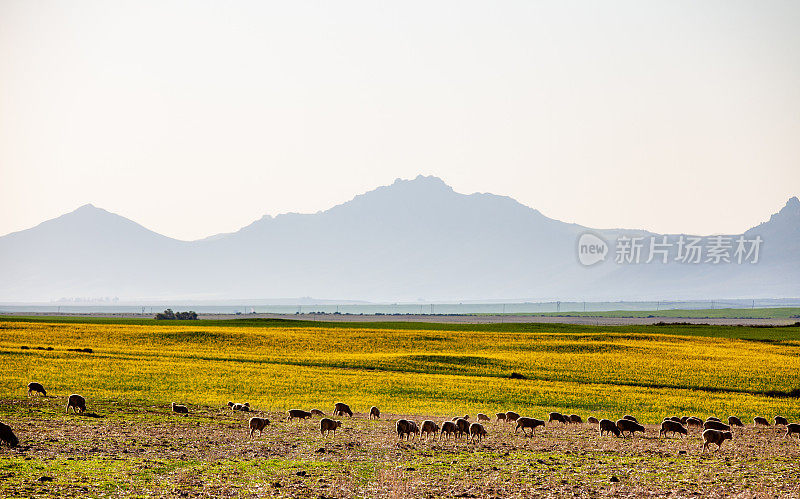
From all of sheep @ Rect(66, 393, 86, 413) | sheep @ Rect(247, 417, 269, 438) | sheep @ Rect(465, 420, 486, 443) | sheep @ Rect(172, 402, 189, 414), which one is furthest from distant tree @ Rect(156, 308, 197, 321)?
sheep @ Rect(465, 420, 486, 443)

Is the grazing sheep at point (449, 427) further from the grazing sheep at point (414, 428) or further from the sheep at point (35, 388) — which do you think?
the sheep at point (35, 388)

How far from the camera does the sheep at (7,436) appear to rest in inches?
893

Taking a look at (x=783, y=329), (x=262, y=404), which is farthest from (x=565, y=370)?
(x=783, y=329)

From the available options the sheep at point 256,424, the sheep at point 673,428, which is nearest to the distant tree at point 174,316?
the sheep at point 256,424

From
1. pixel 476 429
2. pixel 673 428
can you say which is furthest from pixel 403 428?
pixel 673 428

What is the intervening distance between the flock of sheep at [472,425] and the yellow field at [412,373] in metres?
4.08

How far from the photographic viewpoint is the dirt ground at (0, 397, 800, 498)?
19.0 meters

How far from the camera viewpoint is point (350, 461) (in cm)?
2308

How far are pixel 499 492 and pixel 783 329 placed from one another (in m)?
118

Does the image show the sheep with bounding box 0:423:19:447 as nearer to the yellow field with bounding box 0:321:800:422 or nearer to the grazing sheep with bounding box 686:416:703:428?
the yellow field with bounding box 0:321:800:422

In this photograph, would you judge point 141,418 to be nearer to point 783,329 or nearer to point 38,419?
point 38,419

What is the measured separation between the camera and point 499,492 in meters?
18.9

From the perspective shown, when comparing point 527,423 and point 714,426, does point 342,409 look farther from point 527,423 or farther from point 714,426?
point 714,426

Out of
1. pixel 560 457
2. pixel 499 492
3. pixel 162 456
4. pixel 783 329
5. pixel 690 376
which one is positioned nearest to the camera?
pixel 499 492
